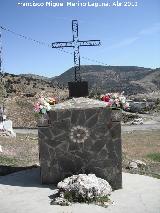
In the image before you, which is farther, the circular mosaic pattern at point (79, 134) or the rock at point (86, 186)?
the circular mosaic pattern at point (79, 134)

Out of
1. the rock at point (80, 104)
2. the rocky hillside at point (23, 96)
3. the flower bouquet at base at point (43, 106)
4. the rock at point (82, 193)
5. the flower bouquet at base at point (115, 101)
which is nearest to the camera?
the rock at point (82, 193)

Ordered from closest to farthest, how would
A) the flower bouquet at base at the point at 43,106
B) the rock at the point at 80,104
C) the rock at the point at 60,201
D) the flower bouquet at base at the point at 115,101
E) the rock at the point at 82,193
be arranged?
the rock at the point at 60,201 < the rock at the point at 82,193 < the rock at the point at 80,104 < the flower bouquet at base at the point at 43,106 < the flower bouquet at base at the point at 115,101

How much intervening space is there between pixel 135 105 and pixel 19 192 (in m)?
54.3

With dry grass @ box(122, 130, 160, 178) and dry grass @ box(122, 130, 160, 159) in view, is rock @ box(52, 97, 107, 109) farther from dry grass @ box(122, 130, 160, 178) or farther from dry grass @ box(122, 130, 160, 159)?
dry grass @ box(122, 130, 160, 159)

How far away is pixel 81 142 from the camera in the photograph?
48.9 feet

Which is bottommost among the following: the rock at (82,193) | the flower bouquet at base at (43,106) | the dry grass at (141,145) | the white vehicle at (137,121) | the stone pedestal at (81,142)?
the dry grass at (141,145)

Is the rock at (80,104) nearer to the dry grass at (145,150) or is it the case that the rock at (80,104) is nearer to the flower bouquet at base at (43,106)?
the flower bouquet at base at (43,106)

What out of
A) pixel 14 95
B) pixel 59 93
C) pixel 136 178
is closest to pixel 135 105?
pixel 59 93

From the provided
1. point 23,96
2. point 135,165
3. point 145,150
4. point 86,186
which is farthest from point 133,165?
point 23,96

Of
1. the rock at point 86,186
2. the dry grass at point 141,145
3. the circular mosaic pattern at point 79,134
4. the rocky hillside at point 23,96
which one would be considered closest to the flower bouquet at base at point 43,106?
the circular mosaic pattern at point 79,134

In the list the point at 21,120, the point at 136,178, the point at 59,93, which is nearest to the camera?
the point at 136,178

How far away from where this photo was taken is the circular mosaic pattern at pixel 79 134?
14.8 metres

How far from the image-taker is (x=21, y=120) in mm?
52000

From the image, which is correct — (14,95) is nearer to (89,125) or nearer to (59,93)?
(59,93)
